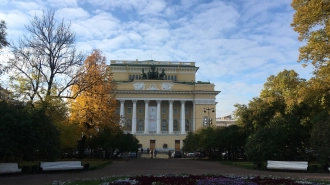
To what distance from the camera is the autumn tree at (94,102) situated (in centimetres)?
3102

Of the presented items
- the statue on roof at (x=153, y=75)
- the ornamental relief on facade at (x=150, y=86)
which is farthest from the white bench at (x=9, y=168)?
the statue on roof at (x=153, y=75)

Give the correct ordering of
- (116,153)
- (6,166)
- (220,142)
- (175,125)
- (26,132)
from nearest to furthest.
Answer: (6,166) < (26,132) < (220,142) < (116,153) < (175,125)

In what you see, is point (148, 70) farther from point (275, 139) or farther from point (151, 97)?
point (275, 139)

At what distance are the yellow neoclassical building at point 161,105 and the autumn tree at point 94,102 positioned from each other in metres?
39.1

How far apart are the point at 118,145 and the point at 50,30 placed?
1596 centimetres

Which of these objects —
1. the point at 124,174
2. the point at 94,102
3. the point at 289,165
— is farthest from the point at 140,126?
the point at 124,174

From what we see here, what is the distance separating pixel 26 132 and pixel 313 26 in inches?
814

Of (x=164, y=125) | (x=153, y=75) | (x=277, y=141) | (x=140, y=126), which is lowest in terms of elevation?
(x=277, y=141)

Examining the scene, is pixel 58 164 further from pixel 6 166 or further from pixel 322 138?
pixel 322 138

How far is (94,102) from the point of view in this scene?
31828 millimetres

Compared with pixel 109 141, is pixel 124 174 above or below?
below

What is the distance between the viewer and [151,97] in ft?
245

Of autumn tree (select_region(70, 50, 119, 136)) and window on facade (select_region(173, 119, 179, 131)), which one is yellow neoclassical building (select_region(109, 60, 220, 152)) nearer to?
window on facade (select_region(173, 119, 179, 131))

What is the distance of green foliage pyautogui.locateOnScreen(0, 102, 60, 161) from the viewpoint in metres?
17.1
